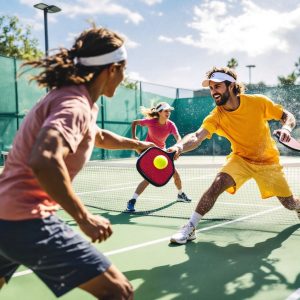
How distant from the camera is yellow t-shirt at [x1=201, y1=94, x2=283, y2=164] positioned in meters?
4.64

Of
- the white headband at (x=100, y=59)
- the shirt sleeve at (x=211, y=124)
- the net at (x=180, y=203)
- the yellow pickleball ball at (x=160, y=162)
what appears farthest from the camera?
the net at (x=180, y=203)

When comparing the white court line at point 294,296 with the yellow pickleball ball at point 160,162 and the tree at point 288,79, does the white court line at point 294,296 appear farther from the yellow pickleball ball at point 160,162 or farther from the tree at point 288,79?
the tree at point 288,79

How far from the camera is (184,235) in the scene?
443 cm

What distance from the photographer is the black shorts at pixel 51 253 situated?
1.71 meters

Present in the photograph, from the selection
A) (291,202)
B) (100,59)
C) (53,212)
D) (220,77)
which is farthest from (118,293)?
(291,202)

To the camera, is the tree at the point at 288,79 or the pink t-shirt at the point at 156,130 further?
the tree at the point at 288,79

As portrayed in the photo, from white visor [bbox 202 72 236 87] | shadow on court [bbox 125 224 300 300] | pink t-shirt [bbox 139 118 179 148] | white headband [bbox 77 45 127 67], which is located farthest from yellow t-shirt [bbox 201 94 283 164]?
white headband [bbox 77 45 127 67]

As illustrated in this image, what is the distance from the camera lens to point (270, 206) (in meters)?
6.80

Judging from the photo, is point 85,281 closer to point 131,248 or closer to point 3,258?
point 3,258

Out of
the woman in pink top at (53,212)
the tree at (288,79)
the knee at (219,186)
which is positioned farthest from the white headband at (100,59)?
the tree at (288,79)

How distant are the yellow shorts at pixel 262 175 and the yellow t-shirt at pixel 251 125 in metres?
0.09

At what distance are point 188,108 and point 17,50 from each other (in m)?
12.9

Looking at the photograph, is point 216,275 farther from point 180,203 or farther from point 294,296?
point 180,203

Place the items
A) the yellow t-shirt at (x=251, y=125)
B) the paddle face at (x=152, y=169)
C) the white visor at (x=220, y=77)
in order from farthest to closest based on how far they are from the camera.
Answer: the yellow t-shirt at (x=251, y=125)
the white visor at (x=220, y=77)
the paddle face at (x=152, y=169)
